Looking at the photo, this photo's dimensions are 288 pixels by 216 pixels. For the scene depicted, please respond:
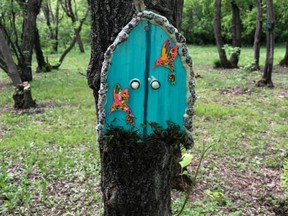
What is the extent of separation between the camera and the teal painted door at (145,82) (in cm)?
174

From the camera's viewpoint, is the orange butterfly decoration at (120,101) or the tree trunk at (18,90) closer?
the orange butterfly decoration at (120,101)

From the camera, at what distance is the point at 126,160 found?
6.51ft

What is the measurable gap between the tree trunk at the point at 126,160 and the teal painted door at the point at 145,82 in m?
0.13

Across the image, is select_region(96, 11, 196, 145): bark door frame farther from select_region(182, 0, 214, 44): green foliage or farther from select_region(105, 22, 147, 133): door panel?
select_region(182, 0, 214, 44): green foliage

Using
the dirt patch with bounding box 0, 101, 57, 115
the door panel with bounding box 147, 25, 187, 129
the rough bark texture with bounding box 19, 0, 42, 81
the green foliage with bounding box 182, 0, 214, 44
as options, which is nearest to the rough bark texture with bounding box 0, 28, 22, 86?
the dirt patch with bounding box 0, 101, 57, 115

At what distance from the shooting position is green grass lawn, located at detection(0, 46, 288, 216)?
3.68m

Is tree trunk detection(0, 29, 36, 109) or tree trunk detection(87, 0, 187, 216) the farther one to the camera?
tree trunk detection(0, 29, 36, 109)

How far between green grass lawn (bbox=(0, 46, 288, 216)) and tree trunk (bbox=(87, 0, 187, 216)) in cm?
142

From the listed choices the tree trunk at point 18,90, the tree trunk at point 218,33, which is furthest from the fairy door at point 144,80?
the tree trunk at point 218,33

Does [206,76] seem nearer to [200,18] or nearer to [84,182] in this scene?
[84,182]

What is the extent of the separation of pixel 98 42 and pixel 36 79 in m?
10.1

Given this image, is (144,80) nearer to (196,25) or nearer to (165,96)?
(165,96)

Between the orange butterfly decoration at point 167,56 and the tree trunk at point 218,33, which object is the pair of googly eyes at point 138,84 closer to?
the orange butterfly decoration at point 167,56

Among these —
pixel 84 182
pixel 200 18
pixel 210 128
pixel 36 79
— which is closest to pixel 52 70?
pixel 36 79
